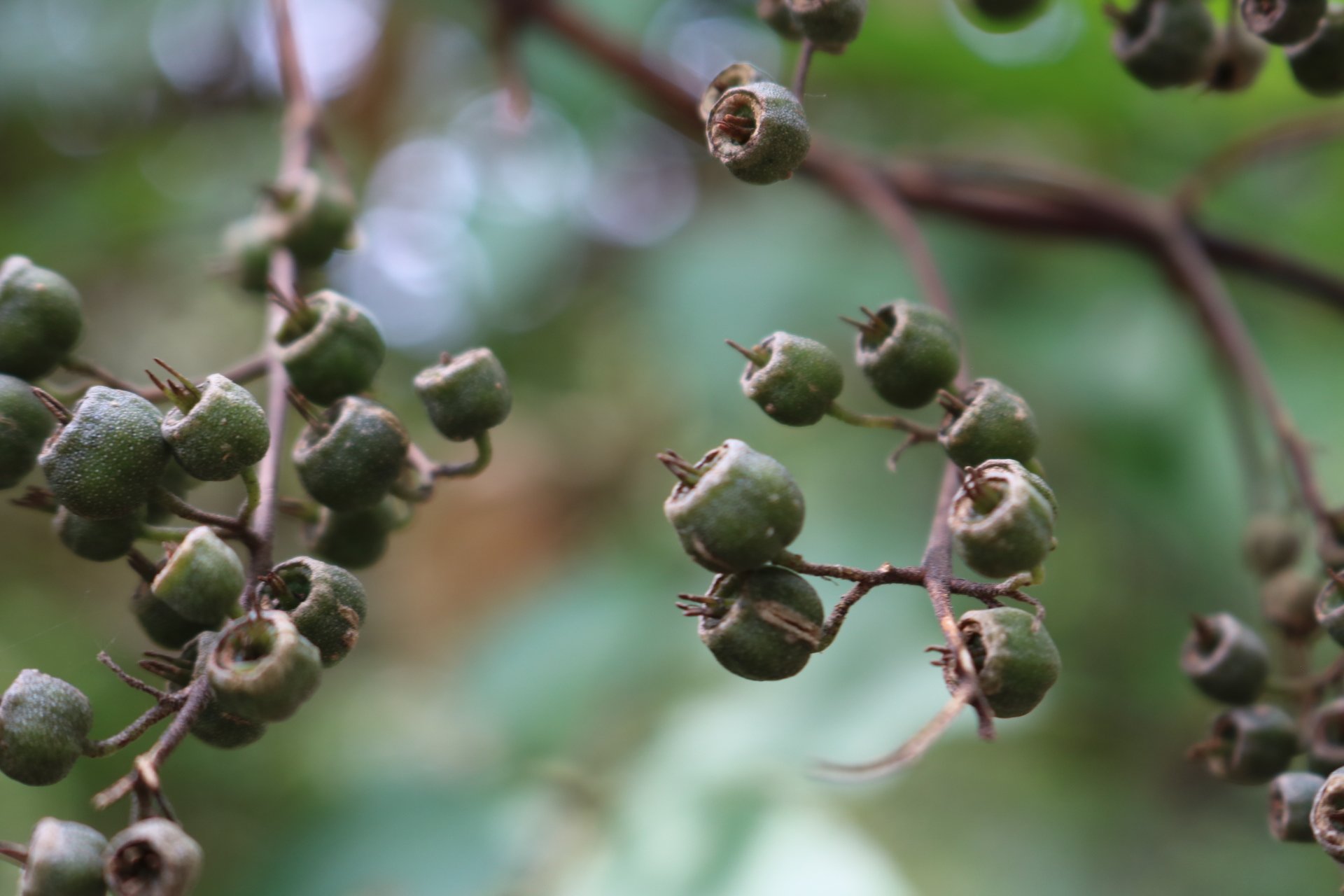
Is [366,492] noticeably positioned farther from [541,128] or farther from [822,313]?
[541,128]

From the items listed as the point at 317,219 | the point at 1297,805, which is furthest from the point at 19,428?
the point at 1297,805

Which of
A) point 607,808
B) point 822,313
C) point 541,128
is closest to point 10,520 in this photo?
point 541,128

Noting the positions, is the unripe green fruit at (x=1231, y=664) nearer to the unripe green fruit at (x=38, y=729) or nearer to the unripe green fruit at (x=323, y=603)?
the unripe green fruit at (x=323, y=603)

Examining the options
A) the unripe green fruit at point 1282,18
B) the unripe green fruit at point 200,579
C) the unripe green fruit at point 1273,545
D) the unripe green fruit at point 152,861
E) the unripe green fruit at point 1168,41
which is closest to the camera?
the unripe green fruit at point 152,861

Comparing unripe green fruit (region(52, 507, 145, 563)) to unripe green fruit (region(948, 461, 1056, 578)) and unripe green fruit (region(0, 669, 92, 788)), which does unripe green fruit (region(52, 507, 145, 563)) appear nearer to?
unripe green fruit (region(0, 669, 92, 788))

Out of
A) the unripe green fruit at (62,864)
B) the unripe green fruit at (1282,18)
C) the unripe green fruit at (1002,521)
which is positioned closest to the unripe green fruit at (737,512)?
the unripe green fruit at (1002,521)

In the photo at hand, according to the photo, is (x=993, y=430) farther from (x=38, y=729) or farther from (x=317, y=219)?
(x=317, y=219)
